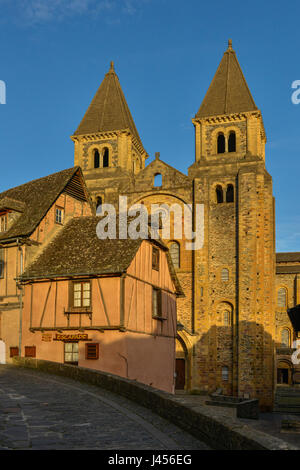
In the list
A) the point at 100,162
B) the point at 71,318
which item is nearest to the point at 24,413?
the point at 71,318

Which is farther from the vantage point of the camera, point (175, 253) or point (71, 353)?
point (175, 253)

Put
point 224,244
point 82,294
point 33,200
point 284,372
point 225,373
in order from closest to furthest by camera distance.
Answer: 1. point 82,294
2. point 33,200
3. point 225,373
4. point 224,244
5. point 284,372

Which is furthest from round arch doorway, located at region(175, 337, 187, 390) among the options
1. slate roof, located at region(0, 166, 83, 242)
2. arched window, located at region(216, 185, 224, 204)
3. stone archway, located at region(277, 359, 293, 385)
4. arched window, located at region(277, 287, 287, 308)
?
arched window, located at region(277, 287, 287, 308)

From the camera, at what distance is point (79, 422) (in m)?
9.39

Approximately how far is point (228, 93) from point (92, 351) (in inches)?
1084

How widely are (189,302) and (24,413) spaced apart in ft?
91.6

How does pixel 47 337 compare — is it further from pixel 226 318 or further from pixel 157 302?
pixel 226 318

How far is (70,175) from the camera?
2664 cm

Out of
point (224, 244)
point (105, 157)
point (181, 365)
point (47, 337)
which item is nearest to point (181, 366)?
point (181, 365)

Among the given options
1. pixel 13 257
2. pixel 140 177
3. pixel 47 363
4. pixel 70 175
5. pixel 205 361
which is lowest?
pixel 205 361

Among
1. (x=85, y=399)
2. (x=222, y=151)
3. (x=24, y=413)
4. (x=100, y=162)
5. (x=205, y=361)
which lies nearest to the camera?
(x=24, y=413)

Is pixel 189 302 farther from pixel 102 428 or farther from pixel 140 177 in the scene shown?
pixel 102 428

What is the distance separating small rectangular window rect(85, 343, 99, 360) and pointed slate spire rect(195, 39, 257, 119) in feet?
81.6

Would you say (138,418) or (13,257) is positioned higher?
(13,257)
